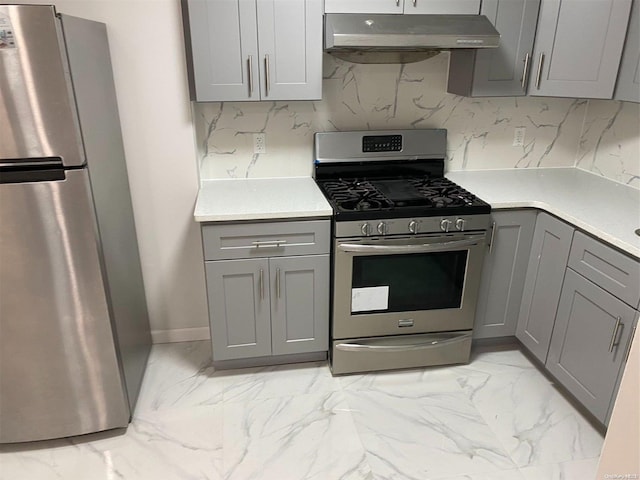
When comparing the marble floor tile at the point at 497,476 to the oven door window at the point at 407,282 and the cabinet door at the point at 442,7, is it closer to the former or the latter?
the oven door window at the point at 407,282

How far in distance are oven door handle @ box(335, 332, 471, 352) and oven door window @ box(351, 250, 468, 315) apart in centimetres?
18

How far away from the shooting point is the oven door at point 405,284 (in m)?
2.32

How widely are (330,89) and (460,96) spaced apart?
74 centimetres

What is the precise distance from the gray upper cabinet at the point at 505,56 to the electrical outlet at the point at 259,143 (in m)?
1.08

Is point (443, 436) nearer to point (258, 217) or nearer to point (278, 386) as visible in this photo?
point (278, 386)

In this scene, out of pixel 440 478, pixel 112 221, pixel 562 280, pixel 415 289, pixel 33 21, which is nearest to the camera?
pixel 33 21

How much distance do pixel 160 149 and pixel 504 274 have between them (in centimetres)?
187

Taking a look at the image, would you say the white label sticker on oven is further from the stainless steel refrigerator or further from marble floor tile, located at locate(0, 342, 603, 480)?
the stainless steel refrigerator

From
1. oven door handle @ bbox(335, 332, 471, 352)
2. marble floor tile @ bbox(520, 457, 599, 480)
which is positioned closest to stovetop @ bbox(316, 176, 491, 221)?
oven door handle @ bbox(335, 332, 471, 352)

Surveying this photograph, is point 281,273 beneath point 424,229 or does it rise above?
beneath

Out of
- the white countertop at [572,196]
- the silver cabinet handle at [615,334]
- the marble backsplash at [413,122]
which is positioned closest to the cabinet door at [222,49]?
the marble backsplash at [413,122]

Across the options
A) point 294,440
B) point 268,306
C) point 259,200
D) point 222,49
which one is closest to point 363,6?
point 222,49

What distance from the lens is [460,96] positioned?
108 inches

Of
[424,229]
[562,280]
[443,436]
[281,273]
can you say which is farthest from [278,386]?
[562,280]
